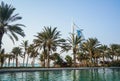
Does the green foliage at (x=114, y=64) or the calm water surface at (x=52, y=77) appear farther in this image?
the green foliage at (x=114, y=64)

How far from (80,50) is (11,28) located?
2877cm

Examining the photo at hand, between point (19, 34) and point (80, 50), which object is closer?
point (19, 34)

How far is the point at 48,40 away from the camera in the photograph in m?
48.5

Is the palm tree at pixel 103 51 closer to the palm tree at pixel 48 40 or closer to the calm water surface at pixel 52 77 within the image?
the palm tree at pixel 48 40

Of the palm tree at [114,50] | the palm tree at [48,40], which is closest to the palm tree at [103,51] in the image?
the palm tree at [114,50]

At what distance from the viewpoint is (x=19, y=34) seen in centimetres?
3356

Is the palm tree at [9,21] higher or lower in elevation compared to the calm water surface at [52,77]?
higher

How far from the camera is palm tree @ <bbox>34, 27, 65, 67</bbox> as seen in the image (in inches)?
1907

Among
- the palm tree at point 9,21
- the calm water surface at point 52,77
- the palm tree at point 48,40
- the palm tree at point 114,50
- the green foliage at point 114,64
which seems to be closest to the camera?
the calm water surface at point 52,77

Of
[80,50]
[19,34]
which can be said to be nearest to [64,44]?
[80,50]

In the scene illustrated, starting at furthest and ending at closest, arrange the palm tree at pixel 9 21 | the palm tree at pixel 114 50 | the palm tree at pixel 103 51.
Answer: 1. the palm tree at pixel 114 50
2. the palm tree at pixel 103 51
3. the palm tree at pixel 9 21

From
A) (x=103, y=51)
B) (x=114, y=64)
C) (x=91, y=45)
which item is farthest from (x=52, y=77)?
(x=103, y=51)

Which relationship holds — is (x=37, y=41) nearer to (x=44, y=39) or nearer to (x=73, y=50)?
(x=44, y=39)

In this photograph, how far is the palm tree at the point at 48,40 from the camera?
159 feet
